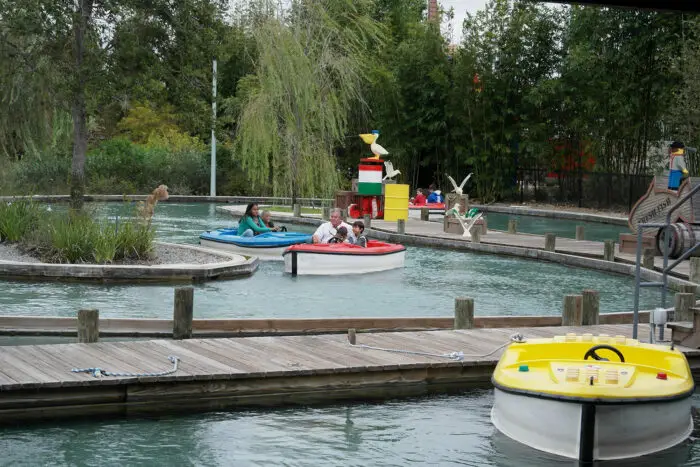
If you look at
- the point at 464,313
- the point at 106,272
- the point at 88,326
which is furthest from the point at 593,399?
the point at 106,272

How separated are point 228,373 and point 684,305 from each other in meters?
5.63

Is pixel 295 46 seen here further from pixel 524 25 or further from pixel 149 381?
pixel 149 381

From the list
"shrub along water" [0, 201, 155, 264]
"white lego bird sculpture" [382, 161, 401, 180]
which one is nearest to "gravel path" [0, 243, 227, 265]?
"shrub along water" [0, 201, 155, 264]

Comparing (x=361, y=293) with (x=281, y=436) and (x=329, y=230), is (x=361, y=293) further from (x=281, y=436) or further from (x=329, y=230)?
(x=281, y=436)

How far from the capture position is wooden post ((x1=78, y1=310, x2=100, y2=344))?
11.0 metres

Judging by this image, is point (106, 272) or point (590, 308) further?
point (106, 272)

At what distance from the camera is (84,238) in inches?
714

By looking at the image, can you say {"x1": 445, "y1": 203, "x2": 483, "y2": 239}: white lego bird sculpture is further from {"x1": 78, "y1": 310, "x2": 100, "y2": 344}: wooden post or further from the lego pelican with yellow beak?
{"x1": 78, "y1": 310, "x2": 100, "y2": 344}: wooden post

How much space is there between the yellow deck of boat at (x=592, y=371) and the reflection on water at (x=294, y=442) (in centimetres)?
64

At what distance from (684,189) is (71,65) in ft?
40.0

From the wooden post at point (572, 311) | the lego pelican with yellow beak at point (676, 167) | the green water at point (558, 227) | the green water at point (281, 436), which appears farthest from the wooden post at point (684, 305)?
the green water at point (558, 227)

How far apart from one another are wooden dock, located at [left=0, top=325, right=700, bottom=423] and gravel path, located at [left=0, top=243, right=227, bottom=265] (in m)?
7.56

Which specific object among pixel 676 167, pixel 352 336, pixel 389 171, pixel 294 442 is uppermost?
pixel 676 167

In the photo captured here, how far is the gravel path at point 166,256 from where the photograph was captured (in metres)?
18.5
